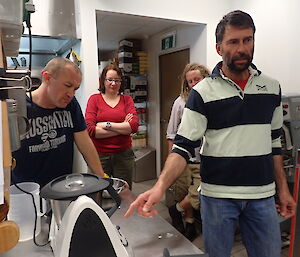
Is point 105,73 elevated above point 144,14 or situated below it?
below

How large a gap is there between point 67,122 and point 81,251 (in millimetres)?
861

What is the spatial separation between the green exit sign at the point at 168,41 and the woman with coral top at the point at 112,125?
5.26 ft

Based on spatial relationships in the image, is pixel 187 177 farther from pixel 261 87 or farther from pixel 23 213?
pixel 23 213

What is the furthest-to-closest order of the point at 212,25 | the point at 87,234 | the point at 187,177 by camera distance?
1. the point at 212,25
2. the point at 187,177
3. the point at 87,234

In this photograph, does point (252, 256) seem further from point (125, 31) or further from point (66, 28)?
point (125, 31)

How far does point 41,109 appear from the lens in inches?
53.7

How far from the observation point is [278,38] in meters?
2.57

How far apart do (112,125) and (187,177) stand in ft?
2.82

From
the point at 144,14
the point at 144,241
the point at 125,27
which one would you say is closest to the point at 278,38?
the point at 144,14

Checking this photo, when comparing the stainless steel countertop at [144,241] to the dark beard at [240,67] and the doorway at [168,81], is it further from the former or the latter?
the doorway at [168,81]

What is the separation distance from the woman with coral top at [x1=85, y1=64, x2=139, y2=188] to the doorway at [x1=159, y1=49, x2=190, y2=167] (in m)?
1.59

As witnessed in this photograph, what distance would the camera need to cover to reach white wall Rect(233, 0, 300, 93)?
2.44m

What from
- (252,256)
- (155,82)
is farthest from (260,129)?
(155,82)

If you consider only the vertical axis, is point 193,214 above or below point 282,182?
below
